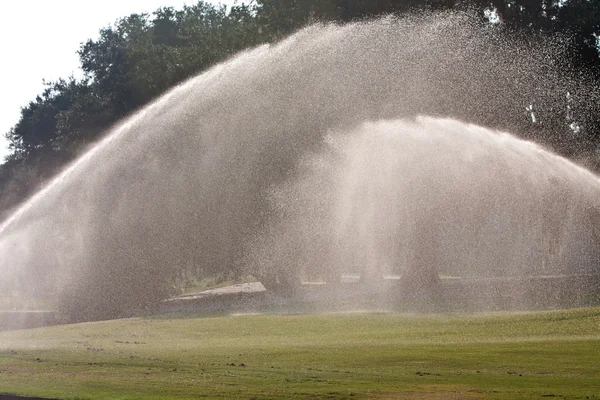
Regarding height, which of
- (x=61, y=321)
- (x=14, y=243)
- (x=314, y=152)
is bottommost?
(x=61, y=321)

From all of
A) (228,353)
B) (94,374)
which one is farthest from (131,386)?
(228,353)

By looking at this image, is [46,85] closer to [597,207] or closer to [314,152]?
[314,152]

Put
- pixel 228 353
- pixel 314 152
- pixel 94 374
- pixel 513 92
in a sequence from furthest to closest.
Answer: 1. pixel 314 152
2. pixel 513 92
3. pixel 228 353
4. pixel 94 374

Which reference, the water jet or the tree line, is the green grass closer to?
the water jet

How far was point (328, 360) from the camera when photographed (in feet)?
70.4

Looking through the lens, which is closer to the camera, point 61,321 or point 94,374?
point 94,374

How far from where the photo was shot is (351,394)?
15867 millimetres

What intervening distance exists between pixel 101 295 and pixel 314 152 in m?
15.0

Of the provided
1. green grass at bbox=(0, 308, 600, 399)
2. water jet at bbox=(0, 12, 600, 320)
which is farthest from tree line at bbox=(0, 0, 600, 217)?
green grass at bbox=(0, 308, 600, 399)

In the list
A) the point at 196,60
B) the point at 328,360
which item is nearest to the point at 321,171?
the point at 196,60

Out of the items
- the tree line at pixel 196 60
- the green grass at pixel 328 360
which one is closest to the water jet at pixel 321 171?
the tree line at pixel 196 60

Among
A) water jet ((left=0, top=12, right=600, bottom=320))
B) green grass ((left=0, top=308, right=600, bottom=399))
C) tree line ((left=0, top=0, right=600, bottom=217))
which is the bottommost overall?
green grass ((left=0, top=308, right=600, bottom=399))

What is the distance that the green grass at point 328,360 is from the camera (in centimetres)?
1664

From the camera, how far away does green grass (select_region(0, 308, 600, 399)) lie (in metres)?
16.6
